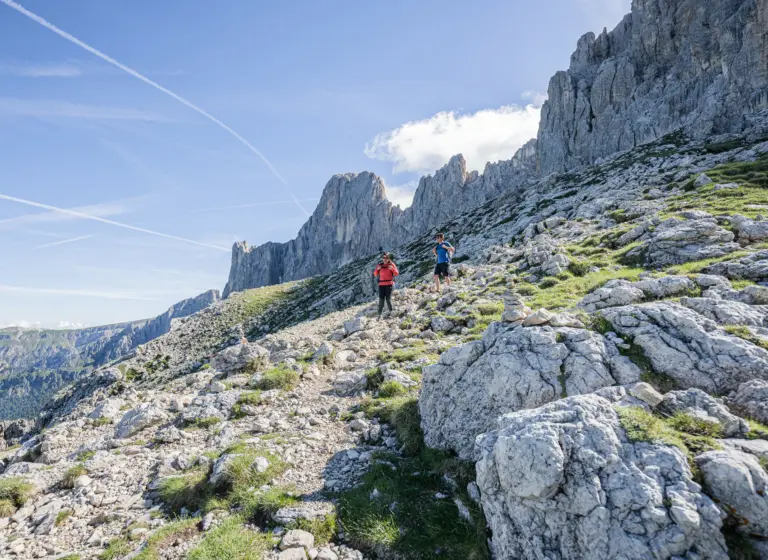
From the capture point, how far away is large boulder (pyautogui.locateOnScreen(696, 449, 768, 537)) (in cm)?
451

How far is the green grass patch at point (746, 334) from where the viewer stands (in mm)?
7395

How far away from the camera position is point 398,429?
10.4 metres

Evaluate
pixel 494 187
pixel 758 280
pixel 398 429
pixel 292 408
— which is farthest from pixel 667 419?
pixel 494 187

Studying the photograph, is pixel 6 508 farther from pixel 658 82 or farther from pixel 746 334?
pixel 658 82

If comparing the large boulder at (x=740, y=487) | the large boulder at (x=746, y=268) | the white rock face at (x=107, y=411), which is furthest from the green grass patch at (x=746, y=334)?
the white rock face at (x=107, y=411)

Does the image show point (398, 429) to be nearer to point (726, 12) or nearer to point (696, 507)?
point (696, 507)

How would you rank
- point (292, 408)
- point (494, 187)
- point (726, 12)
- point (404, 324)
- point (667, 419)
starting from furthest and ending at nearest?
point (494, 187)
point (726, 12)
point (404, 324)
point (292, 408)
point (667, 419)

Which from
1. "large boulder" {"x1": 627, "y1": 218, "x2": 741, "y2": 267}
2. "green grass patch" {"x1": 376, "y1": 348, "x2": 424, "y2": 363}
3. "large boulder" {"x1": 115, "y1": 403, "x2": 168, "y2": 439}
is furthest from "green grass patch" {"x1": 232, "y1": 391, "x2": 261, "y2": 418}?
"large boulder" {"x1": 627, "y1": 218, "x2": 741, "y2": 267}

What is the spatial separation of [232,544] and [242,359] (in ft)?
40.4

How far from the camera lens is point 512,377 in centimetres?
862

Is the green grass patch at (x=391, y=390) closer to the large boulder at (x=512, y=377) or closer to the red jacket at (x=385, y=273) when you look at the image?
the large boulder at (x=512, y=377)

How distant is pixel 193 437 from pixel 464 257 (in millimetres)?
37413

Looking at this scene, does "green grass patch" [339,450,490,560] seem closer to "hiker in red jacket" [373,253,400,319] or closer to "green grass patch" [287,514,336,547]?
"green grass patch" [287,514,336,547]

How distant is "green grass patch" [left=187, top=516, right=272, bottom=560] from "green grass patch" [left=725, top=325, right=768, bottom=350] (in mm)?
10301
